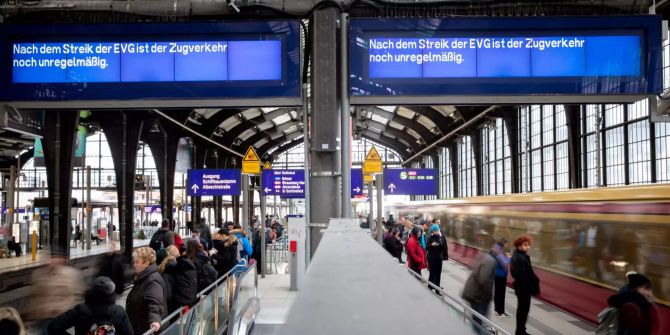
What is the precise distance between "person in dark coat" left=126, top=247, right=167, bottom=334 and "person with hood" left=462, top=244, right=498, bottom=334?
3585 millimetres

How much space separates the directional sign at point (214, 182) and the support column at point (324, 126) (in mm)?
12991

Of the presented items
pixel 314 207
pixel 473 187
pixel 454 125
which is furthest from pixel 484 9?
pixel 473 187

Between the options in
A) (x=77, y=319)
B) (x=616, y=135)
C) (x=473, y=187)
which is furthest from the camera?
(x=473, y=187)

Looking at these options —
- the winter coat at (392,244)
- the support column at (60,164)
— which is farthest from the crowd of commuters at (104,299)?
the support column at (60,164)

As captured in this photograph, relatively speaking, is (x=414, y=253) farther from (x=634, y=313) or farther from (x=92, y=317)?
(x=92, y=317)

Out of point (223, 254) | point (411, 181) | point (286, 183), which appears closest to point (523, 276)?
point (223, 254)

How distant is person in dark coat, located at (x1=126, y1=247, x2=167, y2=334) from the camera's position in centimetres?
552

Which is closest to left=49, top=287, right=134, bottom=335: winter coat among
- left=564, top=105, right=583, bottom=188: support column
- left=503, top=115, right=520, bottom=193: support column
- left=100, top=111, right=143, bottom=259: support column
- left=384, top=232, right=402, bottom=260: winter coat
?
left=384, top=232, right=402, bottom=260: winter coat

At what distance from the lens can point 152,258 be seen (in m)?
5.71

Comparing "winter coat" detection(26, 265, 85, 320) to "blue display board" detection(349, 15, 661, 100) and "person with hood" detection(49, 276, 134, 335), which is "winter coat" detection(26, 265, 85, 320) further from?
"blue display board" detection(349, 15, 661, 100)

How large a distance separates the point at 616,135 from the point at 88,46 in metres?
16.7

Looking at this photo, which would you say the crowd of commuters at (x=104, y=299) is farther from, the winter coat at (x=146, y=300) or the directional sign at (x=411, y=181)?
the directional sign at (x=411, y=181)

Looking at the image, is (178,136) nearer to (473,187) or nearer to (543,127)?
(543,127)

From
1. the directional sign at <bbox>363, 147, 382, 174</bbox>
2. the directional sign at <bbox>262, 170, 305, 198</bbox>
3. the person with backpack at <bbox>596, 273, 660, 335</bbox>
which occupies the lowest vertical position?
the person with backpack at <bbox>596, 273, 660, 335</bbox>
